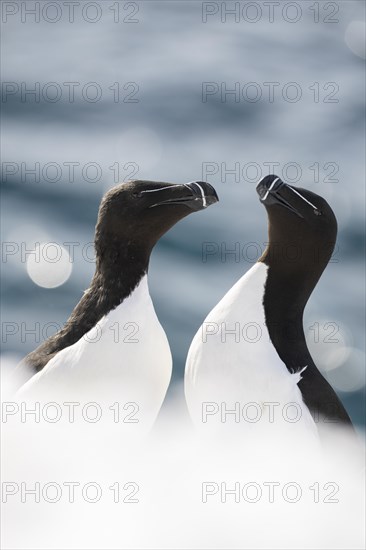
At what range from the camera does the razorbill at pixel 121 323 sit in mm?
7199

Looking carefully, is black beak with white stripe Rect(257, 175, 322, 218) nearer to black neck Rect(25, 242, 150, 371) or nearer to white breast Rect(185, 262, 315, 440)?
white breast Rect(185, 262, 315, 440)

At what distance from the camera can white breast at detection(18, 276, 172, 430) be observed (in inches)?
283

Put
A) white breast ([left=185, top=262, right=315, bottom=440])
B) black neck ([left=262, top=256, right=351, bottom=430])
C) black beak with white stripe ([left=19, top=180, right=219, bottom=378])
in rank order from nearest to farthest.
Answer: white breast ([left=185, top=262, right=315, bottom=440]) < black neck ([left=262, top=256, right=351, bottom=430]) < black beak with white stripe ([left=19, top=180, right=219, bottom=378])

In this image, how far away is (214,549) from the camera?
4.98 m

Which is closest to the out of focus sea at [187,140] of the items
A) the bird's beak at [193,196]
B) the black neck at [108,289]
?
the black neck at [108,289]

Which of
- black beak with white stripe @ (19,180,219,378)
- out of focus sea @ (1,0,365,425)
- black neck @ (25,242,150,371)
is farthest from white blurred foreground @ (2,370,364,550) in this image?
out of focus sea @ (1,0,365,425)

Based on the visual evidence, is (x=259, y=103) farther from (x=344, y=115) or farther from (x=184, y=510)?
(x=184, y=510)

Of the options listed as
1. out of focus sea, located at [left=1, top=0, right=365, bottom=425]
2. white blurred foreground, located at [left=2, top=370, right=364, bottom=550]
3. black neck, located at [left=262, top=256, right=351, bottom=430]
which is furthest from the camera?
out of focus sea, located at [left=1, top=0, right=365, bottom=425]

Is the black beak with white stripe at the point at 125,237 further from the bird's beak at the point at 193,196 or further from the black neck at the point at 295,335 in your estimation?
the black neck at the point at 295,335

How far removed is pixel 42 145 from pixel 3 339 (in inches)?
136

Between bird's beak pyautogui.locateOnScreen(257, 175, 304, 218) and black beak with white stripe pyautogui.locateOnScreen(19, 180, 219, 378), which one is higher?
A: bird's beak pyautogui.locateOnScreen(257, 175, 304, 218)

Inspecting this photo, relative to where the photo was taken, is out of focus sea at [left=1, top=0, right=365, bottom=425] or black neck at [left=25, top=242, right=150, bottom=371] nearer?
black neck at [left=25, top=242, right=150, bottom=371]

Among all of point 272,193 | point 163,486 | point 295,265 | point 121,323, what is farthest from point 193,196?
point 163,486

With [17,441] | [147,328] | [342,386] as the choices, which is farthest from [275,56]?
[17,441]
